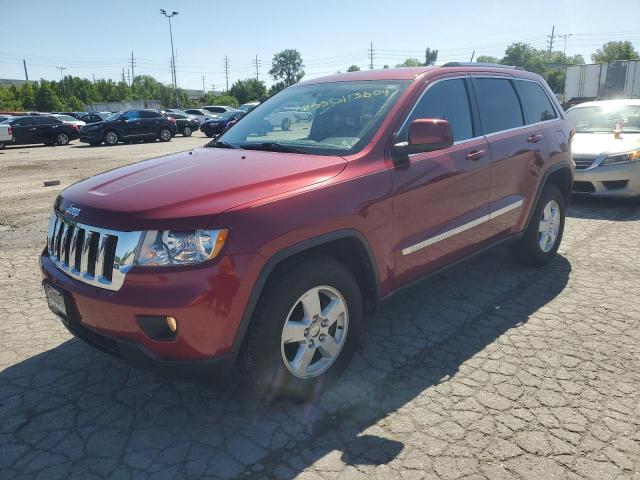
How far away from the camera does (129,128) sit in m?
22.9

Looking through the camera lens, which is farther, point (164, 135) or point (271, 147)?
point (164, 135)

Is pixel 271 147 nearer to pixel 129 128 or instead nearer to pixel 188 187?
pixel 188 187

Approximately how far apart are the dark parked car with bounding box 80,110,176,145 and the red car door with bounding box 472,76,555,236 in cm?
2110

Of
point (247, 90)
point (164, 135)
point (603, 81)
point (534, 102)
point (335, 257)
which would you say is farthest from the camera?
point (247, 90)

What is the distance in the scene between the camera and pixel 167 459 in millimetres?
2469

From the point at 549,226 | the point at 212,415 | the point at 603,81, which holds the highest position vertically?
the point at 603,81

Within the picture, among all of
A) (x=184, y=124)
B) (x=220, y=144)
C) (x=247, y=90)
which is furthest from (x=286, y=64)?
(x=220, y=144)

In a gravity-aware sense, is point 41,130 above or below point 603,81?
below

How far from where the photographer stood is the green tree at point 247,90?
81438mm

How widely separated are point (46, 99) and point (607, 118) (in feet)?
201

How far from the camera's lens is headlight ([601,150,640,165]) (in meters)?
7.33

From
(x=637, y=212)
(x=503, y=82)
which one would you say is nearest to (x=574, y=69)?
(x=637, y=212)

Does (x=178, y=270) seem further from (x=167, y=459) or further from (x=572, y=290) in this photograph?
(x=572, y=290)

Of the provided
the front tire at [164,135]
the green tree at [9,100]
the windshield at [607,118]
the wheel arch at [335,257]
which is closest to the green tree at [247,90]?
the green tree at [9,100]
